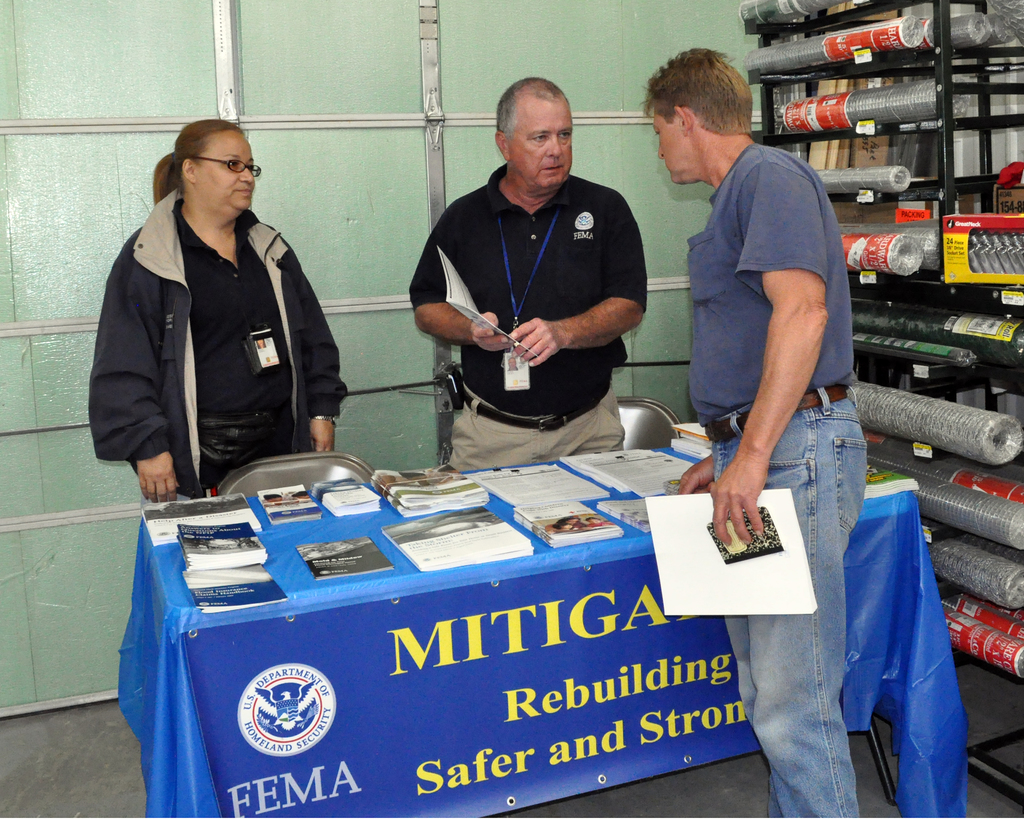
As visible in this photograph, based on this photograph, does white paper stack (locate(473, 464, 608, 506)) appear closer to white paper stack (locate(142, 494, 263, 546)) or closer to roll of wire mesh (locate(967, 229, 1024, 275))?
white paper stack (locate(142, 494, 263, 546))

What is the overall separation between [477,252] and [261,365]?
733 millimetres

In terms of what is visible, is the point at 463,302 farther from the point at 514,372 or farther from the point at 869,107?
the point at 869,107

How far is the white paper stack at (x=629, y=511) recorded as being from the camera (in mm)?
2111

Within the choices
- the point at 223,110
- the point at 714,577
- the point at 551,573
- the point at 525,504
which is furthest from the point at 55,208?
the point at 714,577

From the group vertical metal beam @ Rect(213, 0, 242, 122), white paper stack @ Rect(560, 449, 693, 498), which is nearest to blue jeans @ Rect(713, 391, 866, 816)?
white paper stack @ Rect(560, 449, 693, 498)

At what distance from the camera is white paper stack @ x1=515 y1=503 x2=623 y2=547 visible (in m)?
2.03

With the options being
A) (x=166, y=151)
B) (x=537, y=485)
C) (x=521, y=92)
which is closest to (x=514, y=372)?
(x=537, y=485)

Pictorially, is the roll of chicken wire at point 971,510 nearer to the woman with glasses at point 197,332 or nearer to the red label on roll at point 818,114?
the red label on roll at point 818,114

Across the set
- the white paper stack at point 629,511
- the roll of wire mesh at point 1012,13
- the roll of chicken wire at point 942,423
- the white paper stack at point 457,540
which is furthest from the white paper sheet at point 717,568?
the roll of wire mesh at point 1012,13

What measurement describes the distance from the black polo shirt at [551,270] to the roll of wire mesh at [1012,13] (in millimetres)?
1099

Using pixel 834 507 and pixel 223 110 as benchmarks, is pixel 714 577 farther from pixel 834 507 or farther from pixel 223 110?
pixel 223 110

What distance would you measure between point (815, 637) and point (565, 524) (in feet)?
1.81

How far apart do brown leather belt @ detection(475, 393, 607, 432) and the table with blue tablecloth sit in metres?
0.61

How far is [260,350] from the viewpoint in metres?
2.92
